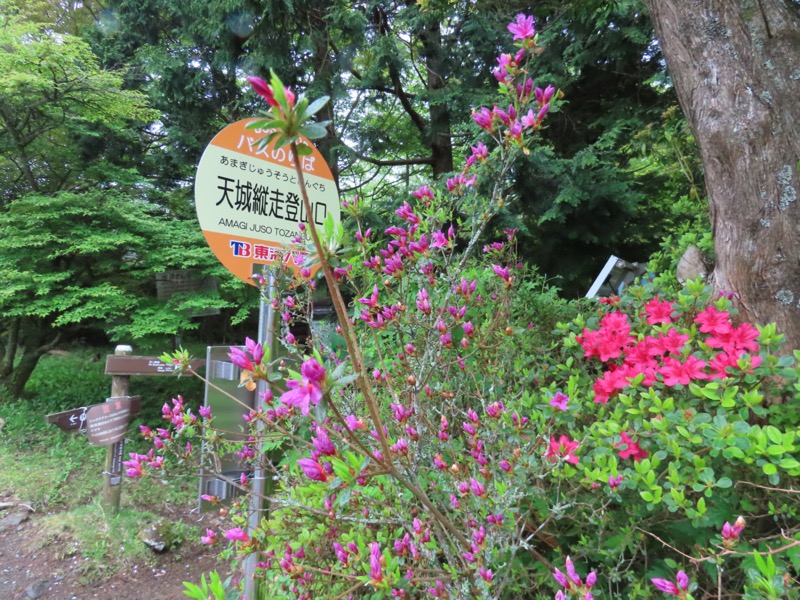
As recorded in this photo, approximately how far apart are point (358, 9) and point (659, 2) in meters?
3.36

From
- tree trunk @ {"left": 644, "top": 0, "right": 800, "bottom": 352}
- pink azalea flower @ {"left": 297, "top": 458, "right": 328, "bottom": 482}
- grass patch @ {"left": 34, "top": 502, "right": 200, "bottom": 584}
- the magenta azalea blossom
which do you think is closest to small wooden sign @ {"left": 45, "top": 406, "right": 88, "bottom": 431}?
grass patch @ {"left": 34, "top": 502, "right": 200, "bottom": 584}

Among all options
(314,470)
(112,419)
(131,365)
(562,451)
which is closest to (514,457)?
(562,451)

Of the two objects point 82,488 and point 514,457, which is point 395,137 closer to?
point 82,488

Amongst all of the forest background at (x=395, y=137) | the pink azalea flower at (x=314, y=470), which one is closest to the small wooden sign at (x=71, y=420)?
the forest background at (x=395, y=137)

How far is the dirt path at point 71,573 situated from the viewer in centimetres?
288

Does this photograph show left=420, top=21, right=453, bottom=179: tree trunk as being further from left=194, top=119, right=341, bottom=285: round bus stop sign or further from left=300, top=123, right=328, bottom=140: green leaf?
left=300, top=123, right=328, bottom=140: green leaf

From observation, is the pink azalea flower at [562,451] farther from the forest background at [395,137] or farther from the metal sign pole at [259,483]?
the metal sign pole at [259,483]

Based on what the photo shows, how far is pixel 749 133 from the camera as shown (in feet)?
5.39

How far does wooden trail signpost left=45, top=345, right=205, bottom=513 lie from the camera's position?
3.45 metres

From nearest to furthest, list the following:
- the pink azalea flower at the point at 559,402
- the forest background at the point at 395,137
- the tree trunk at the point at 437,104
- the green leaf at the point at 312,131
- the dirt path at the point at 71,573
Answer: the green leaf at the point at 312,131 < the pink azalea flower at the point at 559,402 < the forest background at the point at 395,137 < the dirt path at the point at 71,573 < the tree trunk at the point at 437,104

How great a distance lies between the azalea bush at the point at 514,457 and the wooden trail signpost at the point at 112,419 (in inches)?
100

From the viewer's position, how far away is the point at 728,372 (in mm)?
1135

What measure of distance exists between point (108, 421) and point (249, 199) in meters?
2.84

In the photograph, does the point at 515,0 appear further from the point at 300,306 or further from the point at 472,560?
the point at 472,560
